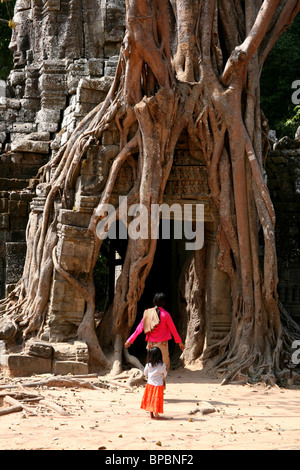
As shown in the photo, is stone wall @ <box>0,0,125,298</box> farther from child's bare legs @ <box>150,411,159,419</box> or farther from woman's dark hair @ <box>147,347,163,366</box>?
child's bare legs @ <box>150,411,159,419</box>

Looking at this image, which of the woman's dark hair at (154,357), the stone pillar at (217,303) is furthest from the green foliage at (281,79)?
the woman's dark hair at (154,357)

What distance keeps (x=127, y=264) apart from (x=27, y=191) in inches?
102

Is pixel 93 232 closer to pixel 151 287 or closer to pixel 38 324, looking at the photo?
pixel 38 324

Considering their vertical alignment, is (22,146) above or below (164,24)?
below

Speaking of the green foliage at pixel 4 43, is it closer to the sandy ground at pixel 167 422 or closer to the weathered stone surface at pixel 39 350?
the weathered stone surface at pixel 39 350

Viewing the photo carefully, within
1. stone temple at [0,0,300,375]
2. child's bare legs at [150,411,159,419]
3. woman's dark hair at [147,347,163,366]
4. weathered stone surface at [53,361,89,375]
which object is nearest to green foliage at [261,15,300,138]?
stone temple at [0,0,300,375]

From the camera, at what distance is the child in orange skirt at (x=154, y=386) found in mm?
6215

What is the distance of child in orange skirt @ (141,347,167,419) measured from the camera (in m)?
6.21

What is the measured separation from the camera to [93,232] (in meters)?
8.69

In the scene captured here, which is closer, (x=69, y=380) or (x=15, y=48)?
(x=69, y=380)

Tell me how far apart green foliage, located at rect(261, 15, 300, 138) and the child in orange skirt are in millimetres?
9646

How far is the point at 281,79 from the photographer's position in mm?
15891
